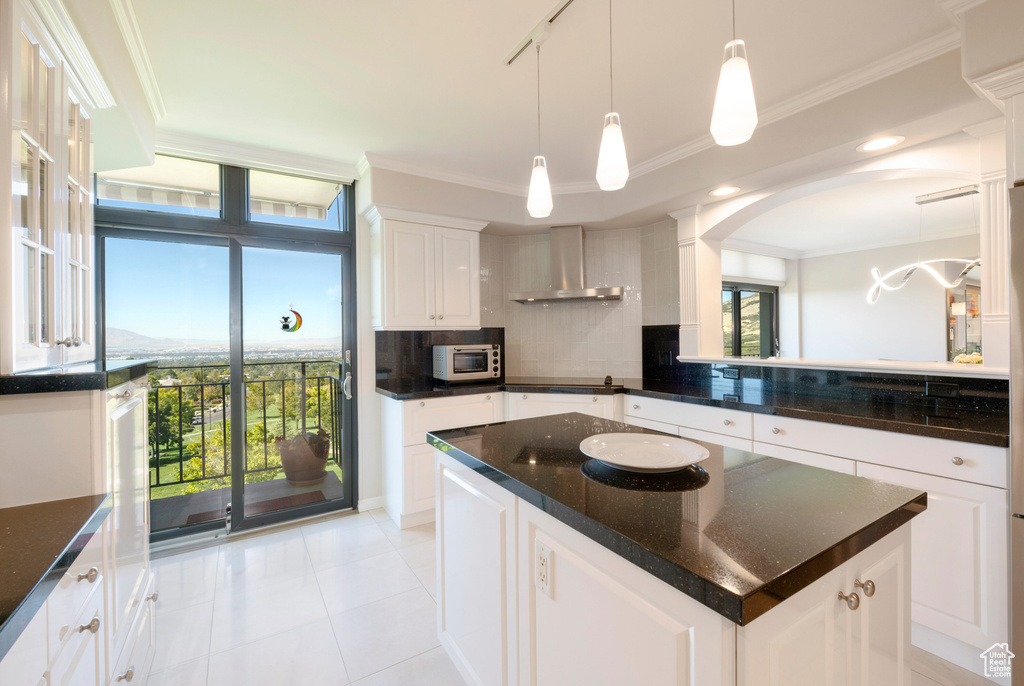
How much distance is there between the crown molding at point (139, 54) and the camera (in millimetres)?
→ 1626

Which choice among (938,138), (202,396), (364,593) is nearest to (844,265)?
(938,138)

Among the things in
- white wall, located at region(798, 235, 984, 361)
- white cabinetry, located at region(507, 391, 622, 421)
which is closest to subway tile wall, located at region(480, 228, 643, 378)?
white cabinetry, located at region(507, 391, 622, 421)

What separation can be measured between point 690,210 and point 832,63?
1.25 meters

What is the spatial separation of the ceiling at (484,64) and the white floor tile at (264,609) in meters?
2.61

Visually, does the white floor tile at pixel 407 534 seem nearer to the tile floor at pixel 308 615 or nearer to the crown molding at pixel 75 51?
the tile floor at pixel 308 615

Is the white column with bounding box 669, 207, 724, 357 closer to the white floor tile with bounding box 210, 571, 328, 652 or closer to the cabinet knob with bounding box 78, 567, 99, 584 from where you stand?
the white floor tile with bounding box 210, 571, 328, 652

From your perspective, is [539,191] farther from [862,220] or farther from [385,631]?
[862,220]

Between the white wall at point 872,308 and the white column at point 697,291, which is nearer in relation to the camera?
the white column at point 697,291

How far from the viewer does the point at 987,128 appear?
1808 mm

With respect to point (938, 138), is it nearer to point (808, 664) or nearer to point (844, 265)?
point (808, 664)

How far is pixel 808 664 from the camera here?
78 centimetres

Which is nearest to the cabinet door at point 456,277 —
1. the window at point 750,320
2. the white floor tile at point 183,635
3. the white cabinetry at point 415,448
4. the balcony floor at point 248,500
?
the white cabinetry at point 415,448

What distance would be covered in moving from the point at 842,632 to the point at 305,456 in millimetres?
3267

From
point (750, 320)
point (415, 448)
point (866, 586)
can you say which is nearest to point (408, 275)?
point (415, 448)
